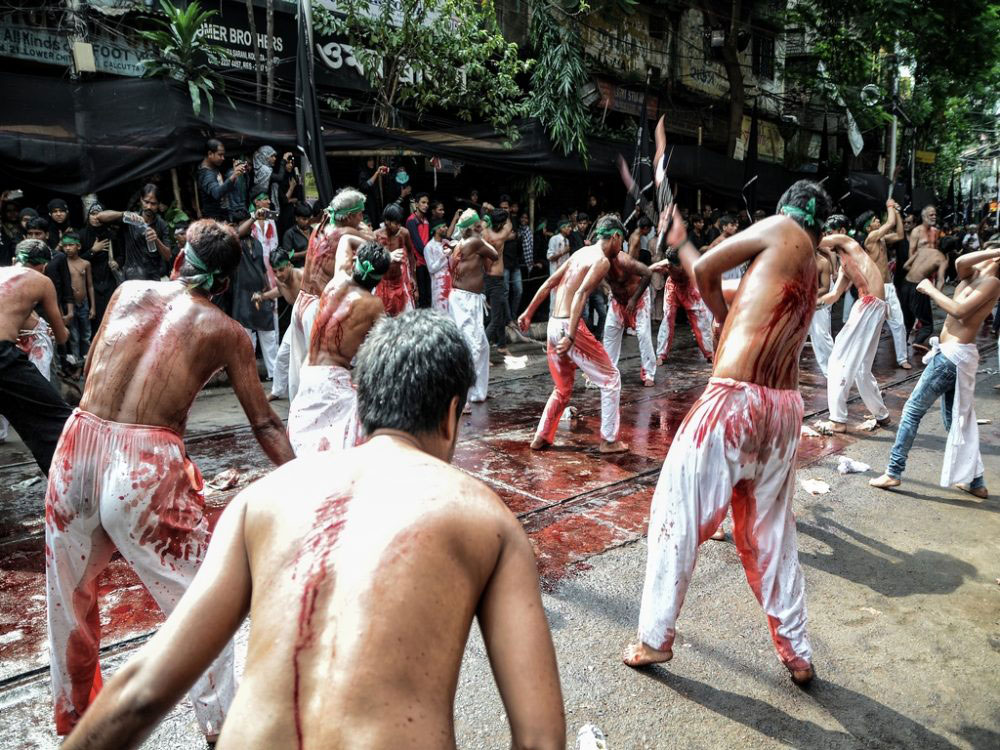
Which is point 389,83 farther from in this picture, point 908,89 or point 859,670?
point 908,89

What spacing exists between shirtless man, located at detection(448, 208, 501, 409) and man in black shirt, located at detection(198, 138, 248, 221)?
8.52 ft

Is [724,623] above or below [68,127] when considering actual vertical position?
below

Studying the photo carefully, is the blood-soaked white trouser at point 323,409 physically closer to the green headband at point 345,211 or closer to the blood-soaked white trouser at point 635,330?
the green headband at point 345,211

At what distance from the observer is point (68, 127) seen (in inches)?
331

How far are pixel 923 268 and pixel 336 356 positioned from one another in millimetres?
9499

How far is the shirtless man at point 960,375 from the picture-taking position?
5578mm

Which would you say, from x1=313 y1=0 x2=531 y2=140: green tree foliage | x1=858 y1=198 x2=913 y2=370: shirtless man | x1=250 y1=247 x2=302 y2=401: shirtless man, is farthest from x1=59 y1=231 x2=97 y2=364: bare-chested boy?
x1=858 y1=198 x2=913 y2=370: shirtless man

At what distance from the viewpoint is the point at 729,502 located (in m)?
3.46

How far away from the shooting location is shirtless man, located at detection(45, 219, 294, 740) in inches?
111

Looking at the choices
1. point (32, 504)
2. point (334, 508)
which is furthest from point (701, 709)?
point (32, 504)

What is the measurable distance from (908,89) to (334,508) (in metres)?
27.3

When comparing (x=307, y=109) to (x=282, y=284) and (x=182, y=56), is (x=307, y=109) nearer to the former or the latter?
(x=182, y=56)

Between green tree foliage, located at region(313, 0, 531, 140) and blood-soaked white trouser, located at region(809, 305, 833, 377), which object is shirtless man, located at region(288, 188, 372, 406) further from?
blood-soaked white trouser, located at region(809, 305, 833, 377)

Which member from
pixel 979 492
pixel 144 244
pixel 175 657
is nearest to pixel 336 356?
pixel 175 657
